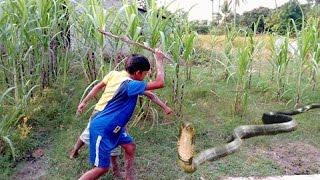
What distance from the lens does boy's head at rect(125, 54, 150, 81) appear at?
339 centimetres

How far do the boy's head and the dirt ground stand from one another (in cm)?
178

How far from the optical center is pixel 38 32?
439cm

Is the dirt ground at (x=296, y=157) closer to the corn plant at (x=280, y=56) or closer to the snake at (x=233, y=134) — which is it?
the snake at (x=233, y=134)

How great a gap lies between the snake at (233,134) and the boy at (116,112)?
0.48m

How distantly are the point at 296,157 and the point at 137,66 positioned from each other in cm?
215

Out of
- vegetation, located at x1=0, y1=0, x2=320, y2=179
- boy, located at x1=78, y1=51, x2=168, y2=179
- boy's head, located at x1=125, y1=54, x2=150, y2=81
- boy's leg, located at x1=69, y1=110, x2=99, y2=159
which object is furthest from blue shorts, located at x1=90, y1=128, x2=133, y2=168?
vegetation, located at x1=0, y1=0, x2=320, y2=179

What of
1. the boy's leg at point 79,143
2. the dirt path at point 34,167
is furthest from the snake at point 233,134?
the dirt path at point 34,167

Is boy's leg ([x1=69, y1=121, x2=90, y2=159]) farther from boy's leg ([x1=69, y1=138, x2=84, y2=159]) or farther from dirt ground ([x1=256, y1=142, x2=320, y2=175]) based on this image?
dirt ground ([x1=256, y1=142, x2=320, y2=175])

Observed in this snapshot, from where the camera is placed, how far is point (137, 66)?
3.40 metres

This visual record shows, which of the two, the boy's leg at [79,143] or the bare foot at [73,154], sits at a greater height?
the boy's leg at [79,143]

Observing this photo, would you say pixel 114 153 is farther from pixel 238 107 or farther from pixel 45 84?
pixel 238 107

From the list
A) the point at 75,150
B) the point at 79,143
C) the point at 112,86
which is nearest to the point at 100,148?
the point at 112,86

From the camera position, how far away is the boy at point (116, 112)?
3338 millimetres

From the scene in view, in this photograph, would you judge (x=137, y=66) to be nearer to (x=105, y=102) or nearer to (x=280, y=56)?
A: (x=105, y=102)
